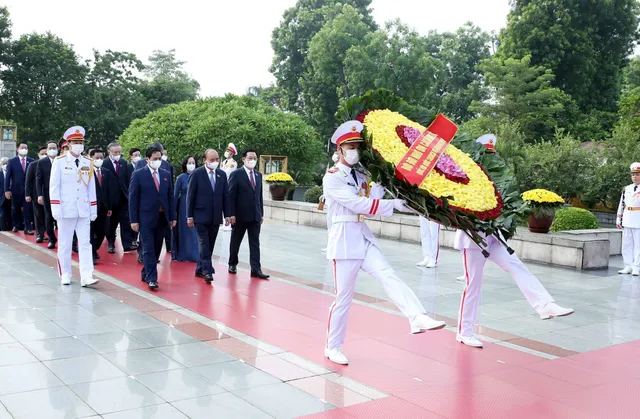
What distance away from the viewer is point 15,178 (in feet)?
44.0

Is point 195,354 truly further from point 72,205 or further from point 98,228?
point 98,228

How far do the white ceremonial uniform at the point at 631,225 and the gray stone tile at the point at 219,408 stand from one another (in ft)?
26.5

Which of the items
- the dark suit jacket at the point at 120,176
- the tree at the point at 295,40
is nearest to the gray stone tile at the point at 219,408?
the dark suit jacket at the point at 120,176

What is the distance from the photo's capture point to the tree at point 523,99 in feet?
90.4

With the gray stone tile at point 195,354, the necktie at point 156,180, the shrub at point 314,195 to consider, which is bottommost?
the gray stone tile at point 195,354

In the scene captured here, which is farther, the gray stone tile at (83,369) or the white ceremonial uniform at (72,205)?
the white ceremonial uniform at (72,205)

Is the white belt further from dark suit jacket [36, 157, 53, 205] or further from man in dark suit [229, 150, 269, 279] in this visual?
dark suit jacket [36, 157, 53, 205]

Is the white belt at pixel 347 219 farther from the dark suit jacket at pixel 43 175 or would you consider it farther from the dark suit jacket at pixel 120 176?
the dark suit jacket at pixel 43 175

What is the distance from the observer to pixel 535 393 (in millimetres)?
4727

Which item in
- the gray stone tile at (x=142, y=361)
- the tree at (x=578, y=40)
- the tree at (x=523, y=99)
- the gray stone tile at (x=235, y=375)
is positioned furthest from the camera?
the tree at (x=578, y=40)

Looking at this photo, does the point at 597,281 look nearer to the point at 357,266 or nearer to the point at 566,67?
the point at 357,266

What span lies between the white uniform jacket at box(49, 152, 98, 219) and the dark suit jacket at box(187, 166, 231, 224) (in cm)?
123

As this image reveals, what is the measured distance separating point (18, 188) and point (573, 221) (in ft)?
36.4

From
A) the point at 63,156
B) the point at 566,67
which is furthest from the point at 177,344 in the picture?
the point at 566,67
